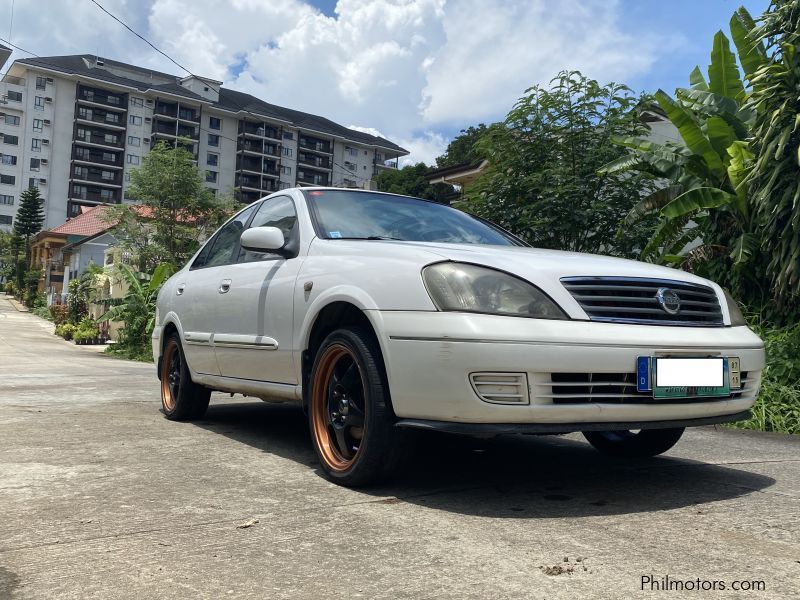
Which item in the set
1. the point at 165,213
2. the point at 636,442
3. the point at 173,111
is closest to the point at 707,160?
the point at 636,442

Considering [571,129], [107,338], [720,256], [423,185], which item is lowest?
[107,338]

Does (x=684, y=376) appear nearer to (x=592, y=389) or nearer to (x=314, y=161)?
(x=592, y=389)

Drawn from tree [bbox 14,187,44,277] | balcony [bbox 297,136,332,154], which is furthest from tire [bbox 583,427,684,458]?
balcony [bbox 297,136,332,154]

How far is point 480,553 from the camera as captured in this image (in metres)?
2.44

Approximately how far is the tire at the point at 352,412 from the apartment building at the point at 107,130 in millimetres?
78166

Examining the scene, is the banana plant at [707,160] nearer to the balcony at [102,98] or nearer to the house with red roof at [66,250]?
the house with red roof at [66,250]

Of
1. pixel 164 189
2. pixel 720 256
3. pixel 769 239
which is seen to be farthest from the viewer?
pixel 164 189

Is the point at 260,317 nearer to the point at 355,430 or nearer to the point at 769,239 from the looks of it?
the point at 355,430

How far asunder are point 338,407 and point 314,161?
100 metres

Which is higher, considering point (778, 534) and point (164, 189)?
point (164, 189)

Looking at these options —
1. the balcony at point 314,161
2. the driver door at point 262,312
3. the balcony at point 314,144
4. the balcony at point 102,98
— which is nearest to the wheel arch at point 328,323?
the driver door at point 262,312

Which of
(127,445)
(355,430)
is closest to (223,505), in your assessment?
(355,430)

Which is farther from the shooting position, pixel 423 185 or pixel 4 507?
pixel 423 185

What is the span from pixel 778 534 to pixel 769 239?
5.47 metres
